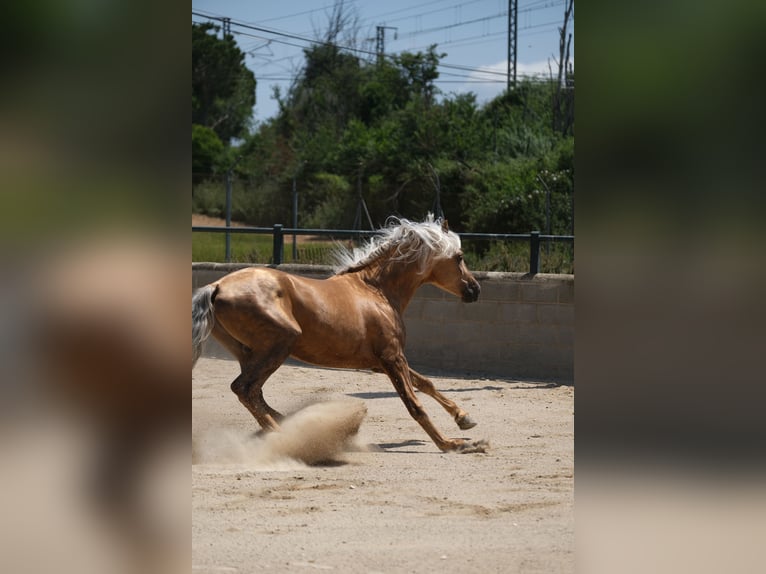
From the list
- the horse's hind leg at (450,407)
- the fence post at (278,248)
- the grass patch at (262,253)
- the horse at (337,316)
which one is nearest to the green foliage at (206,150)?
the grass patch at (262,253)

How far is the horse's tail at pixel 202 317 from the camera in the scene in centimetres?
637

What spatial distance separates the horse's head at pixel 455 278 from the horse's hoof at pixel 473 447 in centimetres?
157

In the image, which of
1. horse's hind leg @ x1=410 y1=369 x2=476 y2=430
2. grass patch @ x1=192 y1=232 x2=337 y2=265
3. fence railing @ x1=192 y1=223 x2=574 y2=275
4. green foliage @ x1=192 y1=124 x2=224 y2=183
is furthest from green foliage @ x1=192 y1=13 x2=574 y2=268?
horse's hind leg @ x1=410 y1=369 x2=476 y2=430

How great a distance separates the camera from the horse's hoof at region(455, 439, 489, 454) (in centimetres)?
653

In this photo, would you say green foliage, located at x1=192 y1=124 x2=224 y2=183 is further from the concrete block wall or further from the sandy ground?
the sandy ground

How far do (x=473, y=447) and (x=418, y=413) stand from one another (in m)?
0.47

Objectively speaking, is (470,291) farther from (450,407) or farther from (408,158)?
(408,158)

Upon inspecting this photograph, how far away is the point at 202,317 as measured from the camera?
6.45 meters

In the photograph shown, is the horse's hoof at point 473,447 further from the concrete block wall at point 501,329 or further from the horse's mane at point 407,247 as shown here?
the concrete block wall at point 501,329

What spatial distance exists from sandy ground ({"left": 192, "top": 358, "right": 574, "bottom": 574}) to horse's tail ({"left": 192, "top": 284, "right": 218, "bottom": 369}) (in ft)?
2.28

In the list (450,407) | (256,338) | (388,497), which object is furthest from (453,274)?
(388,497)

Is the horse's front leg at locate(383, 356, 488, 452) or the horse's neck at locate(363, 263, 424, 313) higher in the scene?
the horse's neck at locate(363, 263, 424, 313)
